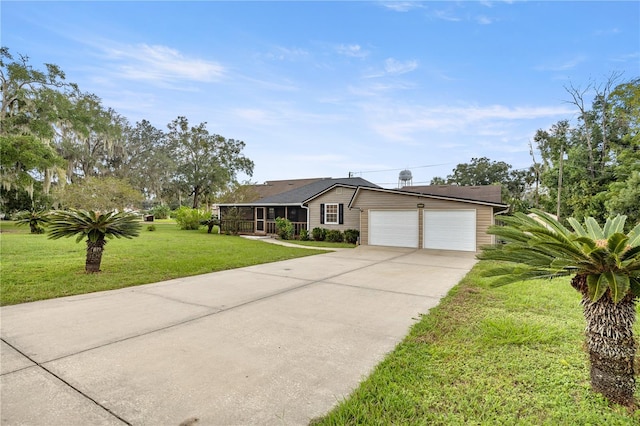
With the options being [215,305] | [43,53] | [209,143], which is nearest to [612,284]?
[215,305]

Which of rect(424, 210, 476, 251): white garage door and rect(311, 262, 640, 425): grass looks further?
rect(424, 210, 476, 251): white garage door

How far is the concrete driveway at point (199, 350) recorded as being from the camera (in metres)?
2.26

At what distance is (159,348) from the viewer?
328 cm

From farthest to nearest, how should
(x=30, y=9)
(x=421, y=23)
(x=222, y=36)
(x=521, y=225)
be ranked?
(x=222, y=36) → (x=421, y=23) → (x=30, y=9) → (x=521, y=225)

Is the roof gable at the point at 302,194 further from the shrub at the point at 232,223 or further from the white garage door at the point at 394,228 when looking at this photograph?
the white garage door at the point at 394,228

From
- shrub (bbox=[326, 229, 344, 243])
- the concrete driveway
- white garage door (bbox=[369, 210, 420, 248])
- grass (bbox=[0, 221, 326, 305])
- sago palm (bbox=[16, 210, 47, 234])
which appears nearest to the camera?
the concrete driveway

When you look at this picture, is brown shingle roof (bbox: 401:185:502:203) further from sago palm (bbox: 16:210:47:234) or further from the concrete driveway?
sago palm (bbox: 16:210:47:234)

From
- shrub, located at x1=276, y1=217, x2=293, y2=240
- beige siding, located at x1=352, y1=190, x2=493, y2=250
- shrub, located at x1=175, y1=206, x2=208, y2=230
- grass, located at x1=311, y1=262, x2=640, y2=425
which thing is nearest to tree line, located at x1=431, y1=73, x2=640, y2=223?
beige siding, located at x1=352, y1=190, x2=493, y2=250

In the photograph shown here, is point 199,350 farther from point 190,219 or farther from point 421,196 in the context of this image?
point 190,219

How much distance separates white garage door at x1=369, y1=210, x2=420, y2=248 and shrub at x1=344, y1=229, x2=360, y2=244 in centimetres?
87

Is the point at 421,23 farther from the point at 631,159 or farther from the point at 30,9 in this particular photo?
the point at 631,159

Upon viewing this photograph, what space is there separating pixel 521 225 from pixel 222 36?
1282 centimetres

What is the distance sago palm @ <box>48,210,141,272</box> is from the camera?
6.84m

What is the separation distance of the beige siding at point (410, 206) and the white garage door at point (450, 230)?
0.17 metres
